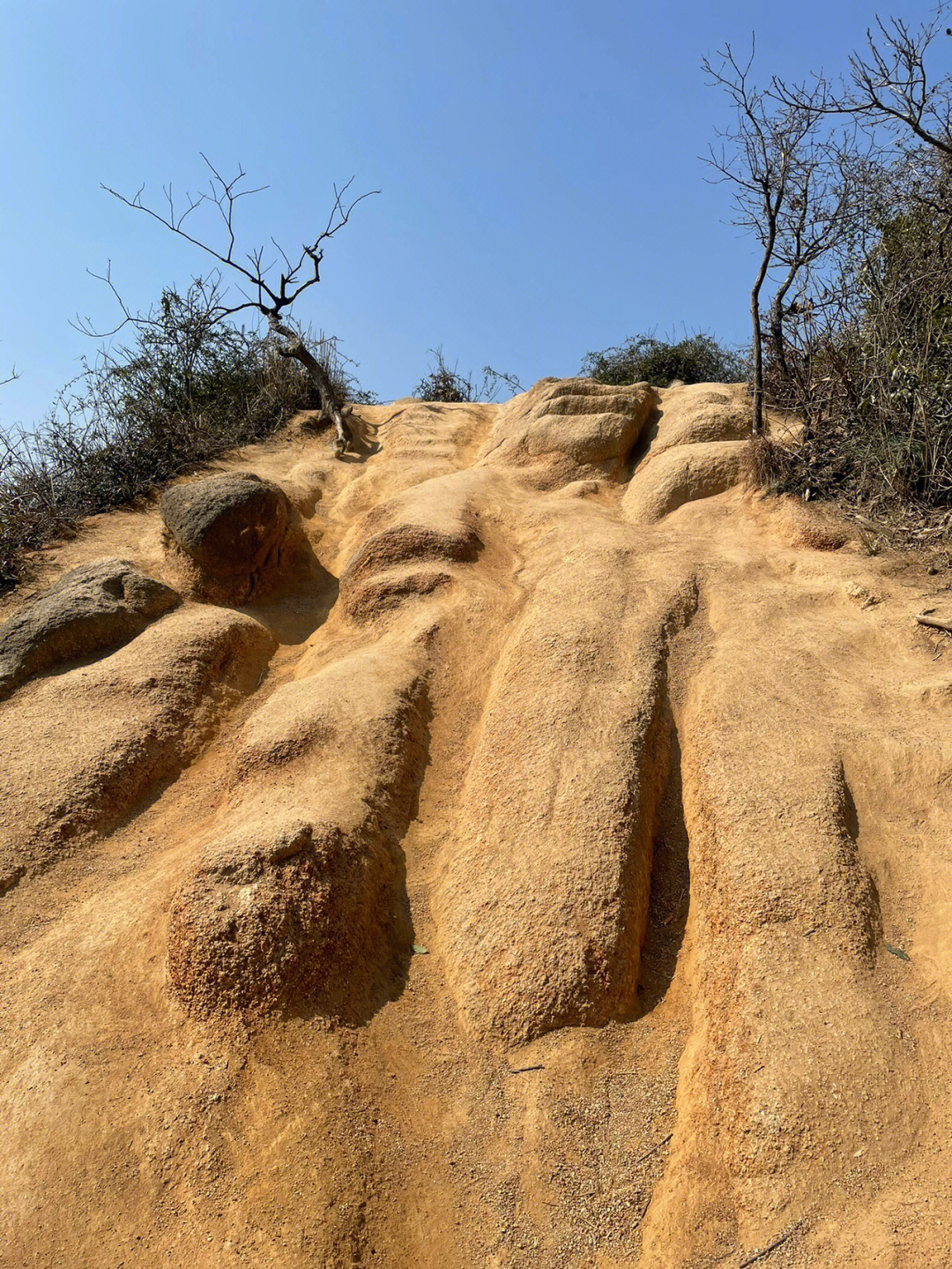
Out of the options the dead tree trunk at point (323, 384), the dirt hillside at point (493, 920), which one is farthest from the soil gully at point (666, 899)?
the dead tree trunk at point (323, 384)

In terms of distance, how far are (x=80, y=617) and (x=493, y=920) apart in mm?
3092

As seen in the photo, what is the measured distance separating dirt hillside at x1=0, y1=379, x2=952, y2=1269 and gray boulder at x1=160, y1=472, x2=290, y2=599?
39cm

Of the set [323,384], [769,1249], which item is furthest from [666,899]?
[323,384]

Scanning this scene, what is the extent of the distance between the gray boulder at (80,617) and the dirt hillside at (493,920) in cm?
2

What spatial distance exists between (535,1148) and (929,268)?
569 centimetres

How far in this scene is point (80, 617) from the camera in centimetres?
482

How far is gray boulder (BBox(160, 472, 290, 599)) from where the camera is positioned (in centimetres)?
549

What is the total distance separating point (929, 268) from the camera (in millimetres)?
5539

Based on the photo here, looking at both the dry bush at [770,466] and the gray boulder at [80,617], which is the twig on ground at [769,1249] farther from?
the dry bush at [770,466]

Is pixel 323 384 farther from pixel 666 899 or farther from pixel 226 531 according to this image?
pixel 666 899

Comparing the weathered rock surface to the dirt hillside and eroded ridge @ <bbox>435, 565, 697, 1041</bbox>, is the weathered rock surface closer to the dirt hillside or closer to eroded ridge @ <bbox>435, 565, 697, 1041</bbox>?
the dirt hillside

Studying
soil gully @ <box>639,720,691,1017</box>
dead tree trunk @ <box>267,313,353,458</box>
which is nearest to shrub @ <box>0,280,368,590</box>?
dead tree trunk @ <box>267,313,353,458</box>

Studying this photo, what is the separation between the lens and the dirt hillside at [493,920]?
95.0 inches

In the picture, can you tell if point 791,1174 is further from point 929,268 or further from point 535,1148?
point 929,268
